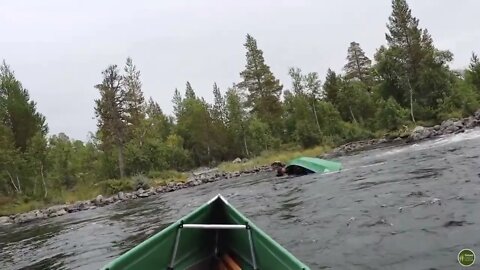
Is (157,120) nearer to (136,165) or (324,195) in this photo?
(136,165)

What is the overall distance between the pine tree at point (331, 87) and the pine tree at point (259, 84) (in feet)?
24.8

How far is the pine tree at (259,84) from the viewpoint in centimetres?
6744

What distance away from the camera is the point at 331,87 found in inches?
2569

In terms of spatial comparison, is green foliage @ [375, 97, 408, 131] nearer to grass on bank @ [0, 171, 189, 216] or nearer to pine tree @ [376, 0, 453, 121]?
pine tree @ [376, 0, 453, 121]

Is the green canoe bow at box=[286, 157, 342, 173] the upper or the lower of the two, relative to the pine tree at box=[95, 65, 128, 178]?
lower

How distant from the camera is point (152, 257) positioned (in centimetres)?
534

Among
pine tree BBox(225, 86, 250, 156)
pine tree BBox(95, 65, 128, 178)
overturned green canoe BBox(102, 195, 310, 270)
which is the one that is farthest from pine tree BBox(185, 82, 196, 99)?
overturned green canoe BBox(102, 195, 310, 270)

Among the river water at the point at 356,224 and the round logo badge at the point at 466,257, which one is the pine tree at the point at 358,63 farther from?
the round logo badge at the point at 466,257

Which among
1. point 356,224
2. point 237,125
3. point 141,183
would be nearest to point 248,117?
point 237,125

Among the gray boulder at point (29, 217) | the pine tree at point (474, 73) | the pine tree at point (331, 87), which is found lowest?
the gray boulder at point (29, 217)

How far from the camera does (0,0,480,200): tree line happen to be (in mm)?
45438

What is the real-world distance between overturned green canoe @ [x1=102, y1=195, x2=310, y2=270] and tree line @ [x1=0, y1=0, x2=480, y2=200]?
35253 mm

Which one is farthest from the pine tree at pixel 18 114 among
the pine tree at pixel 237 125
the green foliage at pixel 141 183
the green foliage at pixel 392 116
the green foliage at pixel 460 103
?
the green foliage at pixel 460 103

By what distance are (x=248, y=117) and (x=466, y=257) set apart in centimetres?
5679
